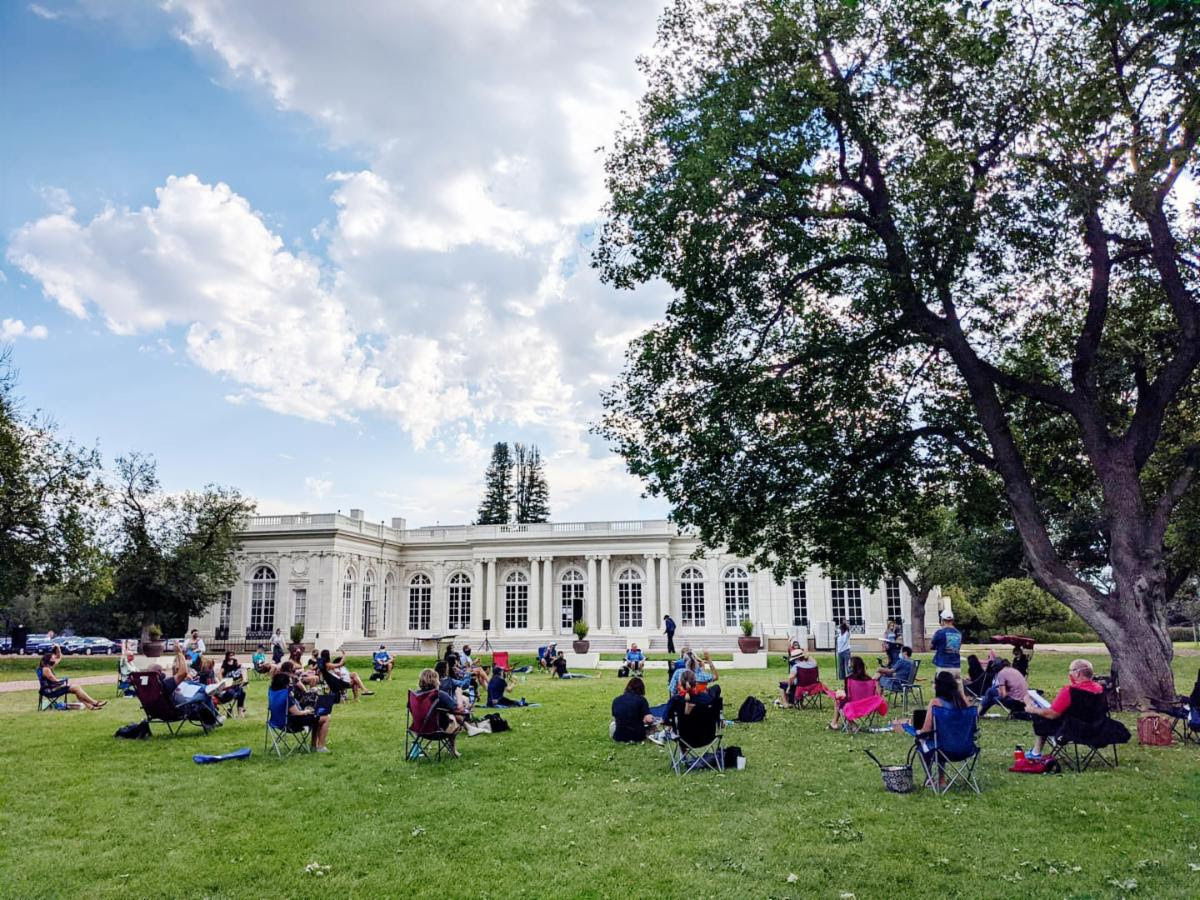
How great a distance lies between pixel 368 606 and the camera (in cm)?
4578

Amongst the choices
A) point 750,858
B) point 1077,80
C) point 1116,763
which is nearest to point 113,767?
point 750,858

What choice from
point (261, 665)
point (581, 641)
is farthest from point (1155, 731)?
point (581, 641)

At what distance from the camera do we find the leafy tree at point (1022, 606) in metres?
39.5

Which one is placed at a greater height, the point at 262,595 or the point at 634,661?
the point at 262,595

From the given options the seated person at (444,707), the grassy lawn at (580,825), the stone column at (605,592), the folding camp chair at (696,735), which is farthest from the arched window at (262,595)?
the folding camp chair at (696,735)

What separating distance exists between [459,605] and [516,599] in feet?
11.9

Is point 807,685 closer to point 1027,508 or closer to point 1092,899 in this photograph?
point 1027,508

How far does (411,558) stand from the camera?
48.7 m

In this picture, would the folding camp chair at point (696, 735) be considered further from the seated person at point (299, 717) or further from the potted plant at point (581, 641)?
the potted plant at point (581, 641)

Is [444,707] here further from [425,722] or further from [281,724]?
[281,724]

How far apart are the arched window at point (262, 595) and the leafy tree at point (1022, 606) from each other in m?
36.1

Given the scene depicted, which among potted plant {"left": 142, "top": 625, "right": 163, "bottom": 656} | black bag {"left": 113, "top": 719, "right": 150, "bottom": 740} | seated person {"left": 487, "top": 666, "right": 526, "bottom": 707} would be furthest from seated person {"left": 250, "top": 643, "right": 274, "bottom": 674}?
potted plant {"left": 142, "top": 625, "right": 163, "bottom": 656}

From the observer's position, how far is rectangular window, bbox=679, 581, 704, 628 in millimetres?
43875

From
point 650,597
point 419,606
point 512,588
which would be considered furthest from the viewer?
point 419,606
